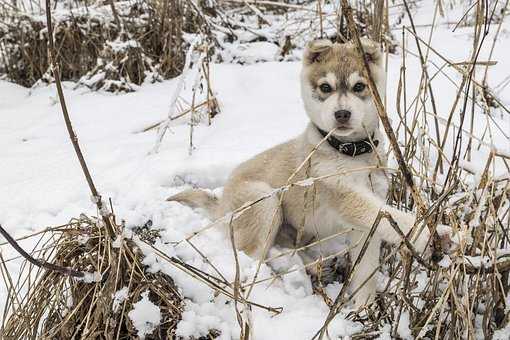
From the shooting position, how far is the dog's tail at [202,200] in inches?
114

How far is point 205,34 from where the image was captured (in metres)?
5.18

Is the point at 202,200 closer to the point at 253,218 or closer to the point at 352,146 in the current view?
the point at 253,218

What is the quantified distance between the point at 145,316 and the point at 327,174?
39.6 inches

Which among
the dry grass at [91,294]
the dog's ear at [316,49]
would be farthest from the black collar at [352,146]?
the dry grass at [91,294]

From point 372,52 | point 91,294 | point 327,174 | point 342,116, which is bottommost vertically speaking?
point 91,294

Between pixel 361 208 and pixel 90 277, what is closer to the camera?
pixel 90 277

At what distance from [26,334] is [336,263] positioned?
1.39 metres

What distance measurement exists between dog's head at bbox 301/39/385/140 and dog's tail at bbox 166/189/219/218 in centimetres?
64

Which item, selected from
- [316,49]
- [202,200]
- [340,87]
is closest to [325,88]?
[340,87]

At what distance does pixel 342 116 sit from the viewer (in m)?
2.51

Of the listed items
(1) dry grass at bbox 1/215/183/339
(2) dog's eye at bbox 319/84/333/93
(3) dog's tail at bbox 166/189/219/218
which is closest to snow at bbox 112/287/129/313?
(1) dry grass at bbox 1/215/183/339

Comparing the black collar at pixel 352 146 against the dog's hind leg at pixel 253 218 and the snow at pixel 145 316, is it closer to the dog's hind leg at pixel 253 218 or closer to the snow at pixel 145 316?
the dog's hind leg at pixel 253 218

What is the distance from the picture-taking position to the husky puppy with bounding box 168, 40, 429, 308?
2.54 meters

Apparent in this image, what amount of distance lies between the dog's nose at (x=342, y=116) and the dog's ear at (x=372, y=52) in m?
0.37
